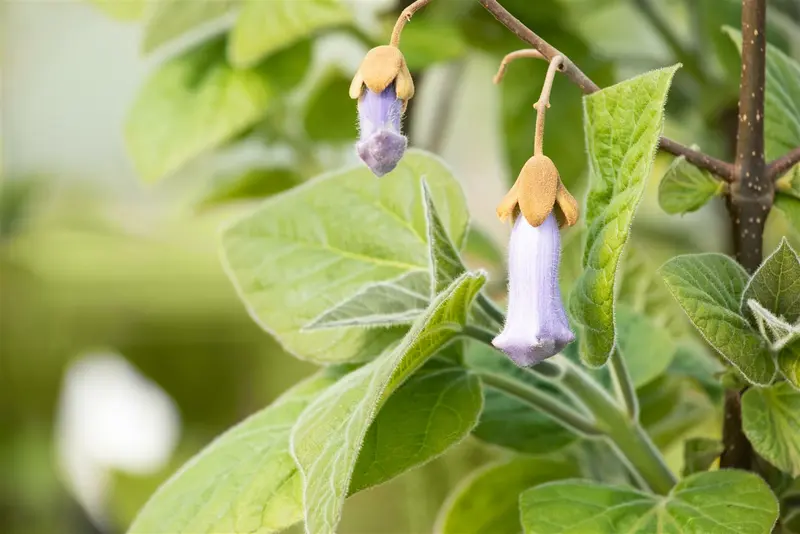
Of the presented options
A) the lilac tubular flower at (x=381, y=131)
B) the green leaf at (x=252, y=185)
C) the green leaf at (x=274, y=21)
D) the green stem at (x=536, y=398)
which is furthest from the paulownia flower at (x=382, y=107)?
the green leaf at (x=252, y=185)

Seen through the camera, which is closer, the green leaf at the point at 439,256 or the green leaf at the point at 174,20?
the green leaf at the point at 439,256

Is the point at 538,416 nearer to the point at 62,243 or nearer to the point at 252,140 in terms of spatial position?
the point at 252,140

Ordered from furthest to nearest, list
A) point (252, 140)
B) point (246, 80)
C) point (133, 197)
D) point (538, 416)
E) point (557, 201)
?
point (133, 197) → point (252, 140) → point (246, 80) → point (538, 416) → point (557, 201)

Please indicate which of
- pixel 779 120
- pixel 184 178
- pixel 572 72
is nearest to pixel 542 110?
pixel 572 72

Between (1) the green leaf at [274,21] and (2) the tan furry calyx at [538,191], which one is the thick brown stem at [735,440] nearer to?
(2) the tan furry calyx at [538,191]

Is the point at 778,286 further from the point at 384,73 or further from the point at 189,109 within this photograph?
the point at 189,109

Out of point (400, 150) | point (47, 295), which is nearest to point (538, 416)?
point (400, 150)

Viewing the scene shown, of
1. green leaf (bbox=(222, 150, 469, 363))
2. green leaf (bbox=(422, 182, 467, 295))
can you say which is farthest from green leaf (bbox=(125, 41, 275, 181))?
green leaf (bbox=(422, 182, 467, 295))

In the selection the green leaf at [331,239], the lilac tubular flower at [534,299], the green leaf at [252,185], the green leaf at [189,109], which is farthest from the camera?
the green leaf at [252,185]
